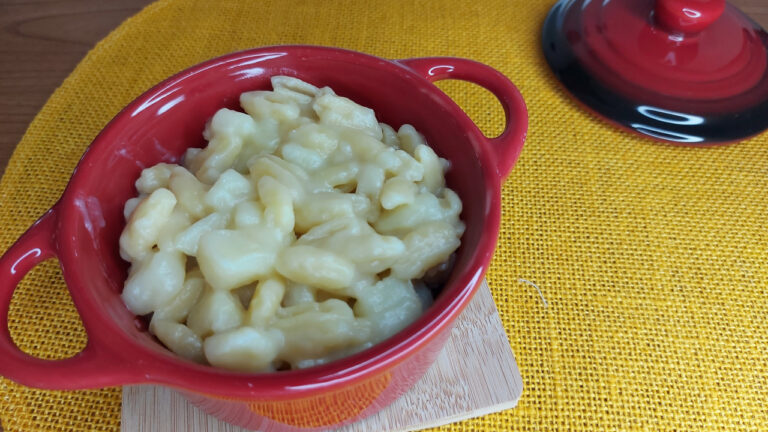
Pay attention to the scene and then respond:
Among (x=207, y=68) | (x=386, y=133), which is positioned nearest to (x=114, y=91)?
(x=207, y=68)

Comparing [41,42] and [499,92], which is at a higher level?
[499,92]

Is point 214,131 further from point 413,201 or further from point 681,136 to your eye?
point 681,136

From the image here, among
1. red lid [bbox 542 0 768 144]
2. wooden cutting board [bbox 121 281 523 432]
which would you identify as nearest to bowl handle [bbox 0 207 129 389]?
wooden cutting board [bbox 121 281 523 432]

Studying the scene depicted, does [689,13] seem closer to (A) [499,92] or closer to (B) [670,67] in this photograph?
(B) [670,67]

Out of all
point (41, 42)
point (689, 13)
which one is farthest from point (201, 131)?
point (689, 13)

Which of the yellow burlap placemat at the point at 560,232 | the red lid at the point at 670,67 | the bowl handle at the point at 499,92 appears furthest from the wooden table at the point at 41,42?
the bowl handle at the point at 499,92

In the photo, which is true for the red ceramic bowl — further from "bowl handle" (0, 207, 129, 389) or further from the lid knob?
the lid knob

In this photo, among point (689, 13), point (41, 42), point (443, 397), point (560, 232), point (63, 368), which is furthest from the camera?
point (41, 42)
